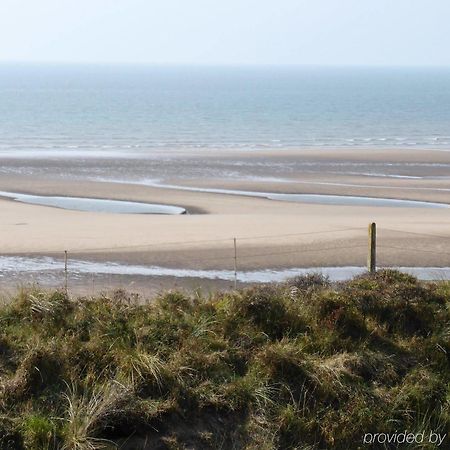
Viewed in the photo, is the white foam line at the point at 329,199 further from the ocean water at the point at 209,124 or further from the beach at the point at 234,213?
the ocean water at the point at 209,124

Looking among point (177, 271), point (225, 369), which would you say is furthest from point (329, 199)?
point (225, 369)

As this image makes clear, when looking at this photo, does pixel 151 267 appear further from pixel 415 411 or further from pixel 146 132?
pixel 146 132

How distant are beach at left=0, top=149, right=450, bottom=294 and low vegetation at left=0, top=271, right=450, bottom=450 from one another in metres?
7.74

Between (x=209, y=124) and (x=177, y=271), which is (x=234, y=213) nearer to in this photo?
(x=177, y=271)

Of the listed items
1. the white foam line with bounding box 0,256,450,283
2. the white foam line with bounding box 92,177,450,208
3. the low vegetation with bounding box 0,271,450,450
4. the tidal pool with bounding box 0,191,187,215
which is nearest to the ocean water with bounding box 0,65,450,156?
the white foam line with bounding box 92,177,450,208

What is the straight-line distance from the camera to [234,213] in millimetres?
27438

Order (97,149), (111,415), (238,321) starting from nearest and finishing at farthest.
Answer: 1. (111,415)
2. (238,321)
3. (97,149)

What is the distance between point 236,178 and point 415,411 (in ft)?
89.0

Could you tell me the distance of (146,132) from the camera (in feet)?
198

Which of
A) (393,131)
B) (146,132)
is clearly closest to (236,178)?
(146,132)

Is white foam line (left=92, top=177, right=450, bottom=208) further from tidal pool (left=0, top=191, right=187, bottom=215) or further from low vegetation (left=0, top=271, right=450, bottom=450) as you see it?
low vegetation (left=0, top=271, right=450, bottom=450)

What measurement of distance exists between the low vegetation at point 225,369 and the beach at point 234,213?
305 inches

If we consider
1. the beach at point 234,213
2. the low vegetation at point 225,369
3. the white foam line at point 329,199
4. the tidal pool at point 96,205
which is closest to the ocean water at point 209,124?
the beach at point 234,213

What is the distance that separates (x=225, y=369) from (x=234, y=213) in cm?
1755
